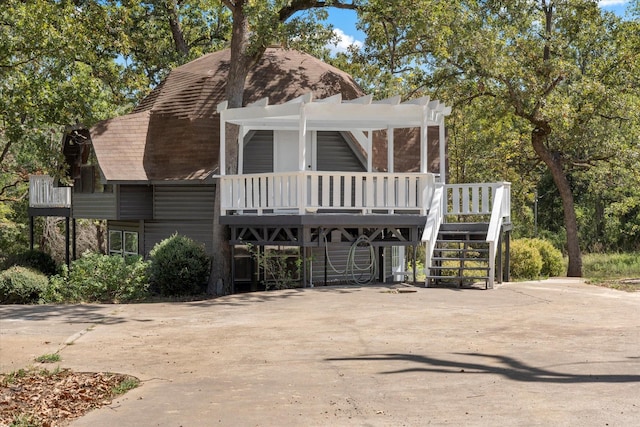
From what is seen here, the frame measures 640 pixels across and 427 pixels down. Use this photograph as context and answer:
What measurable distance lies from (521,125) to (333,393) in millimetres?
28562

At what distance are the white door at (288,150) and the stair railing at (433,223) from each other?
4.41 meters

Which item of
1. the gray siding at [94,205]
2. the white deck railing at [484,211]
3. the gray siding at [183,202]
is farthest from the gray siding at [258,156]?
the white deck railing at [484,211]

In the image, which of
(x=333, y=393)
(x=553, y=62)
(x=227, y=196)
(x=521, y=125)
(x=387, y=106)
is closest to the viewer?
(x=333, y=393)

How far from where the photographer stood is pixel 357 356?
955cm

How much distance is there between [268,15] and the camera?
63.1 ft

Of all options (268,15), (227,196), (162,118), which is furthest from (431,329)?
(162,118)

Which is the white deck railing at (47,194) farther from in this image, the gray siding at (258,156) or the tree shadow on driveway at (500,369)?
the tree shadow on driveway at (500,369)

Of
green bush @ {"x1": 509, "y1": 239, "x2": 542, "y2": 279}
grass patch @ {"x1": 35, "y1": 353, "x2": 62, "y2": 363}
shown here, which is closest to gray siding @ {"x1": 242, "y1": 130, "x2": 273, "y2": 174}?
green bush @ {"x1": 509, "y1": 239, "x2": 542, "y2": 279}

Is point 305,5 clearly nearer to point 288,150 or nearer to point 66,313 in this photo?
point 288,150

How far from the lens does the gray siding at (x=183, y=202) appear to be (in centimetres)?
2247

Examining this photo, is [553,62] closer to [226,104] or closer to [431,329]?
[226,104]

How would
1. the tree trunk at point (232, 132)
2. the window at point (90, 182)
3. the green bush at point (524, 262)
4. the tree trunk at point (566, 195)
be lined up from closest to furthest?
the tree trunk at point (232, 132), the window at point (90, 182), the green bush at point (524, 262), the tree trunk at point (566, 195)

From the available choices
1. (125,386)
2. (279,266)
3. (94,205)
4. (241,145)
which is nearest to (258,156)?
(241,145)

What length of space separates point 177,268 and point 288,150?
5034 mm
